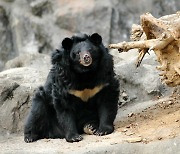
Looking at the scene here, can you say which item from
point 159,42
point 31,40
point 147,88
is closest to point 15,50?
point 31,40

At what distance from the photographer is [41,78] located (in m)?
6.95

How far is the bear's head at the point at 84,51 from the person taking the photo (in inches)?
197

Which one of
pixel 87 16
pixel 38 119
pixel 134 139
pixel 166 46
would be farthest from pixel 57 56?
pixel 87 16

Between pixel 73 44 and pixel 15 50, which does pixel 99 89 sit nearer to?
pixel 73 44

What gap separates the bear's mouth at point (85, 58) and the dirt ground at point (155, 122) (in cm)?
66

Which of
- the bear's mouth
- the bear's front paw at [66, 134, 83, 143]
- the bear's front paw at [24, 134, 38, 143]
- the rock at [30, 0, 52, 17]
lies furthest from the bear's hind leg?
the rock at [30, 0, 52, 17]

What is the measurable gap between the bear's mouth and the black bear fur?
5 centimetres

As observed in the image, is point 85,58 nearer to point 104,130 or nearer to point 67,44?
point 67,44

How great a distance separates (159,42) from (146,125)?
74cm

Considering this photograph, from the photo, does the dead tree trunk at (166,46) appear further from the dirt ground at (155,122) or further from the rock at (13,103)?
the rock at (13,103)

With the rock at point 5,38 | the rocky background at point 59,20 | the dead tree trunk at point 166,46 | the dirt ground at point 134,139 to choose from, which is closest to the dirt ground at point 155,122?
the dirt ground at point 134,139

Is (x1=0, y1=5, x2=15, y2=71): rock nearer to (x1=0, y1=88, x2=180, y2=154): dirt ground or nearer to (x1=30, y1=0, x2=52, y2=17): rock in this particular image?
(x1=30, y1=0, x2=52, y2=17): rock

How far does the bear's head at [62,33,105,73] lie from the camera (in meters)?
4.99

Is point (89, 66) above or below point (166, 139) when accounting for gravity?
above
